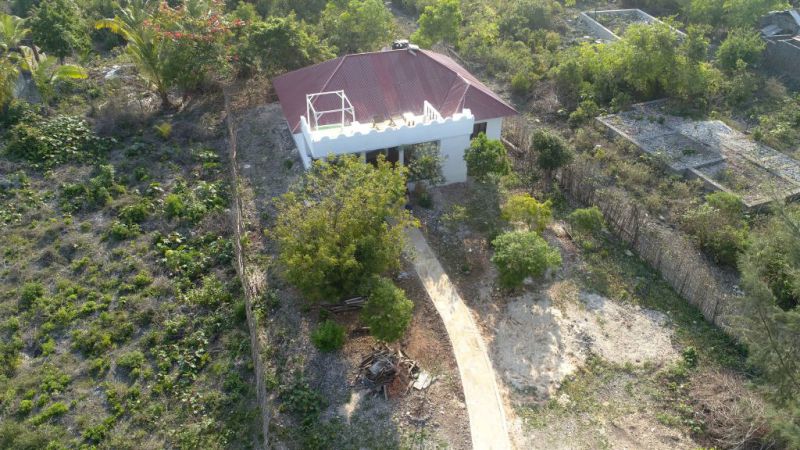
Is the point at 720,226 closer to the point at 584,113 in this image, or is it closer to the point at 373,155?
the point at 584,113

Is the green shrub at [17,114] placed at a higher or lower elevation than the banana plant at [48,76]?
lower

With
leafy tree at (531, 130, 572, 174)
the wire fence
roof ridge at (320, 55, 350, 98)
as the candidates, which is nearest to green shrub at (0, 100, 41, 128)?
roof ridge at (320, 55, 350, 98)

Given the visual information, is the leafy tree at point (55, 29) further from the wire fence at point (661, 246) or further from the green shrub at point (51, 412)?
the wire fence at point (661, 246)

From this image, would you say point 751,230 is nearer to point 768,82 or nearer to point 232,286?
point 768,82

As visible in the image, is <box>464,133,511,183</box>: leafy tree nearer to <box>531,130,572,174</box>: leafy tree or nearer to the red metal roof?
<box>531,130,572,174</box>: leafy tree

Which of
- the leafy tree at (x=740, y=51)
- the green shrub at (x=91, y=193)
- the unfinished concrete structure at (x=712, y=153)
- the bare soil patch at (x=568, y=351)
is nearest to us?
the bare soil patch at (x=568, y=351)

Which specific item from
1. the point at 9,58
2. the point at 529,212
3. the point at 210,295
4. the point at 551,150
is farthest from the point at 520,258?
the point at 9,58

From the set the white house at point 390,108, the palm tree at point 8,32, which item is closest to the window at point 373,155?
the white house at point 390,108

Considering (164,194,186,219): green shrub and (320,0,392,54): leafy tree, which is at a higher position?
(320,0,392,54): leafy tree
